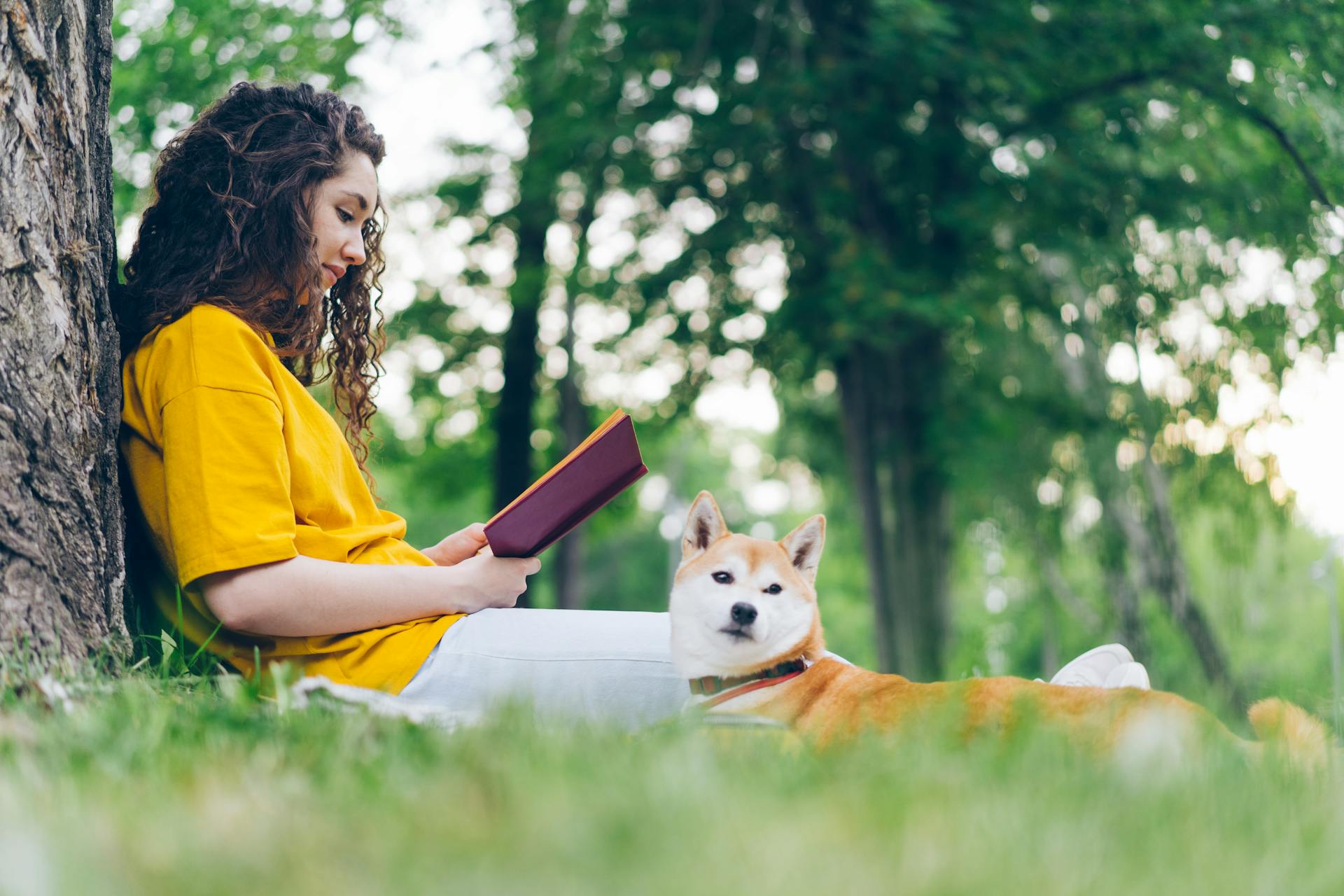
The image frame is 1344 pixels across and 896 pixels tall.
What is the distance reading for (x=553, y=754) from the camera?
5.75 ft

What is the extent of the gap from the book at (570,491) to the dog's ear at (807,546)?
606 mm

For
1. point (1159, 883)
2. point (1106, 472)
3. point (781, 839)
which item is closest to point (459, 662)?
point (781, 839)

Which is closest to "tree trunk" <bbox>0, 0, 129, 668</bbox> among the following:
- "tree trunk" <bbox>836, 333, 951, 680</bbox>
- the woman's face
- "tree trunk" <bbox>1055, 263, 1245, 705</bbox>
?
the woman's face

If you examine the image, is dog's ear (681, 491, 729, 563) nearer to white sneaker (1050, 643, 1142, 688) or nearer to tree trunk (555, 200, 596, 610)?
white sneaker (1050, 643, 1142, 688)

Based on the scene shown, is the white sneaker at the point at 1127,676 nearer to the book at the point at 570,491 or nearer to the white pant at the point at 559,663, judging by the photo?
the white pant at the point at 559,663

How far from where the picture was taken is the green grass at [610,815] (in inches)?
52.5

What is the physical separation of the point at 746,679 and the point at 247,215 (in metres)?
1.86

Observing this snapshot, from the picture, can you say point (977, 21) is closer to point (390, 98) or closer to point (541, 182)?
point (541, 182)

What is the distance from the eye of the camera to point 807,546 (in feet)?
10.9

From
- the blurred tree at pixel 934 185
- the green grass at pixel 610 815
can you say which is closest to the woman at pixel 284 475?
the green grass at pixel 610 815

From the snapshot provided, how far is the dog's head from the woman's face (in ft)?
4.15

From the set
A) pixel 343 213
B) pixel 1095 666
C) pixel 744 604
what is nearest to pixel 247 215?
pixel 343 213

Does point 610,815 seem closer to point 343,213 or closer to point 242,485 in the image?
point 242,485

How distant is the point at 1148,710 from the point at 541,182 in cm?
838
